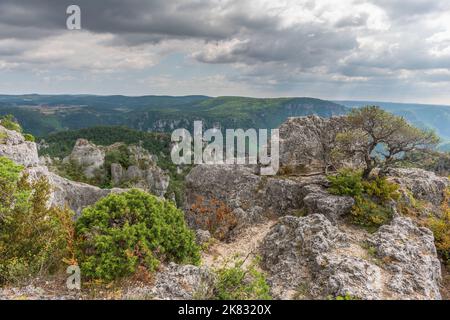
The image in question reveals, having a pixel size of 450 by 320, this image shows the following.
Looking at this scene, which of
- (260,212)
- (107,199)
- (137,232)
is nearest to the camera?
(137,232)

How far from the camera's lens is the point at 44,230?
12.2m

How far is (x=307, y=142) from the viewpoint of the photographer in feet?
95.3

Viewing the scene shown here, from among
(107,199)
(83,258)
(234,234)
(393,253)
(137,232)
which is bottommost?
(234,234)

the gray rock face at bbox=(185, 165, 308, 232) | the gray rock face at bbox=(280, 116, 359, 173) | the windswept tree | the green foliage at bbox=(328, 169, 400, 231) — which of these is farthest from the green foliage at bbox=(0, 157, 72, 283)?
the gray rock face at bbox=(280, 116, 359, 173)

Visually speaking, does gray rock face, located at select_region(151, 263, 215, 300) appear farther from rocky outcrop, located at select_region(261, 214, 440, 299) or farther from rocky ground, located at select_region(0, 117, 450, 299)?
rocky outcrop, located at select_region(261, 214, 440, 299)

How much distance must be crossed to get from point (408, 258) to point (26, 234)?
A: 16.1 metres

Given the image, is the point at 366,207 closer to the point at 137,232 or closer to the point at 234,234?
the point at 234,234

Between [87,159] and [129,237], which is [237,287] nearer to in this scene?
[129,237]

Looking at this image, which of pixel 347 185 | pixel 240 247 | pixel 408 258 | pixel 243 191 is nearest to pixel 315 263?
pixel 408 258

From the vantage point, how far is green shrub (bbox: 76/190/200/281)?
1095 centimetres
